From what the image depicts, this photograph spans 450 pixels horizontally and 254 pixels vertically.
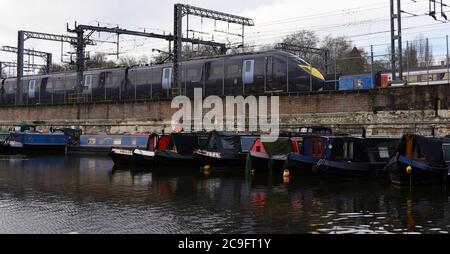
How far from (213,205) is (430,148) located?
8398 millimetres

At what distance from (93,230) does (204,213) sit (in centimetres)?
295

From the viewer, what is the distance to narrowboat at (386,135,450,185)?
17.7 m

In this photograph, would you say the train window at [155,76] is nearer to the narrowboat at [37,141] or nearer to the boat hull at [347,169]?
the narrowboat at [37,141]

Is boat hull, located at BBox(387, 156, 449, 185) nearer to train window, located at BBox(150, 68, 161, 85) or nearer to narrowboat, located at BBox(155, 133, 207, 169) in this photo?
narrowboat, located at BBox(155, 133, 207, 169)

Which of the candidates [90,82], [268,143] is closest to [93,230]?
[268,143]

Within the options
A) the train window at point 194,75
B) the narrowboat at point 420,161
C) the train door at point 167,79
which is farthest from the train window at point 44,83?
the narrowboat at point 420,161

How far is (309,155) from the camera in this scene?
70.9 ft

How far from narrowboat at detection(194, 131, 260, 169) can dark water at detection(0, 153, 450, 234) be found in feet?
7.58

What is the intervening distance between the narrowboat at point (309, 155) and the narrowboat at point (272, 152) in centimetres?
118

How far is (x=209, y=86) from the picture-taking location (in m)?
33.2

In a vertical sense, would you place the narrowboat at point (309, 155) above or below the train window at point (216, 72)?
below

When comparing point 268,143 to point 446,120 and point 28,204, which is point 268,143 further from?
point 28,204

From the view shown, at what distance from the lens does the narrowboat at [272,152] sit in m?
22.6
